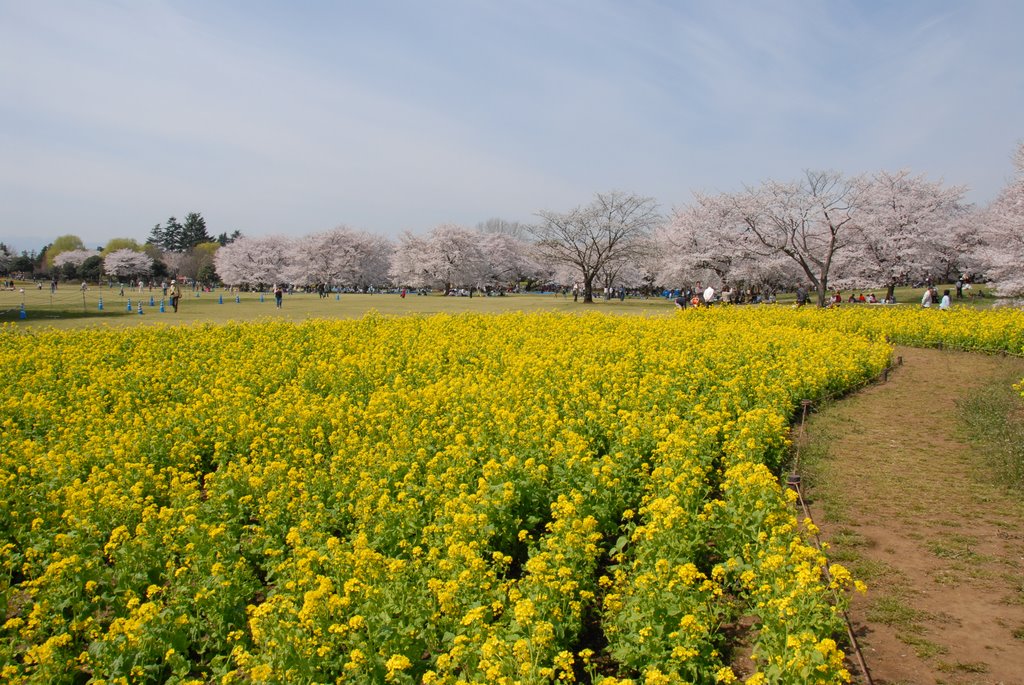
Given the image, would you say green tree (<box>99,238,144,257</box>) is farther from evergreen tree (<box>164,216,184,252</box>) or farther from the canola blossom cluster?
the canola blossom cluster

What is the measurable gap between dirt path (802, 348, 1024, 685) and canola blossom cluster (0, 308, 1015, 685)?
0.68 meters

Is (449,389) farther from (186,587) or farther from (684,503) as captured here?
A: (186,587)

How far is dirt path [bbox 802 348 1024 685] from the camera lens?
5.29m

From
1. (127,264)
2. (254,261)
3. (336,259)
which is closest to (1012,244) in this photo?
(336,259)

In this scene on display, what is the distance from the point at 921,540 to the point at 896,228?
4859 cm

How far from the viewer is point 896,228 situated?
48.5 meters

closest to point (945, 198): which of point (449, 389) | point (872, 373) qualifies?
point (872, 373)

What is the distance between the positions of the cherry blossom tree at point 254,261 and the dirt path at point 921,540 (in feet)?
314

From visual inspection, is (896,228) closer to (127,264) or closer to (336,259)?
(336,259)

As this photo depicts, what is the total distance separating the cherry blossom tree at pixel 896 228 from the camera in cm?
4766

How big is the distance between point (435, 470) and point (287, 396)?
4681mm

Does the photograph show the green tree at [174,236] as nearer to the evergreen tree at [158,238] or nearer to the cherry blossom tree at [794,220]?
the evergreen tree at [158,238]

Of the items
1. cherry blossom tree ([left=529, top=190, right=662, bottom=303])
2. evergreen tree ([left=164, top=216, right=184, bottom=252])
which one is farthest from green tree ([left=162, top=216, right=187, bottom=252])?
cherry blossom tree ([left=529, top=190, right=662, bottom=303])

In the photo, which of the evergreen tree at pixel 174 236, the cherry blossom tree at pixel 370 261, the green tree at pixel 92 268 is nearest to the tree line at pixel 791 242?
the cherry blossom tree at pixel 370 261
